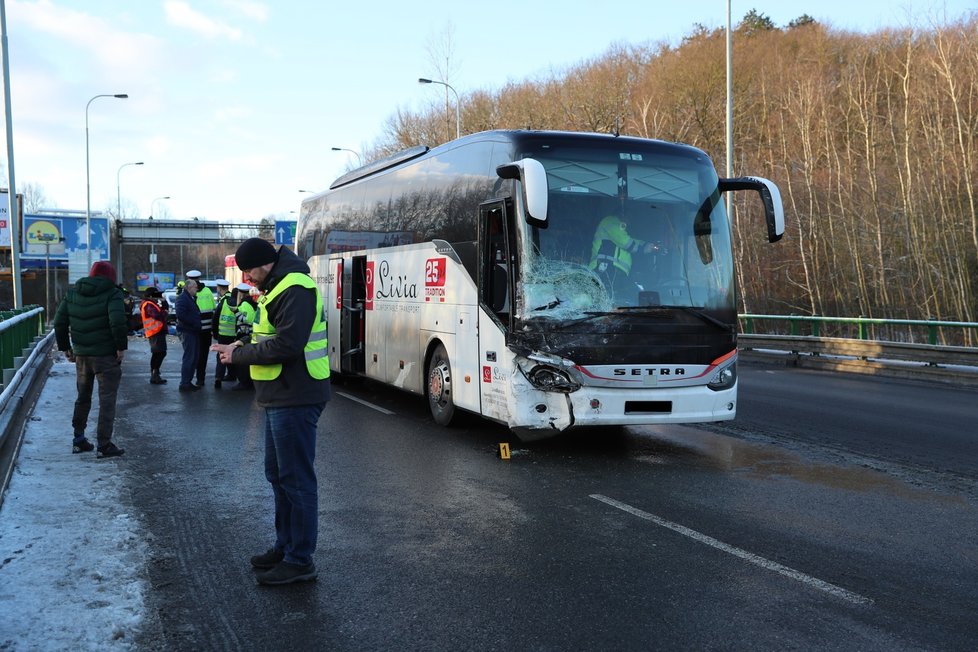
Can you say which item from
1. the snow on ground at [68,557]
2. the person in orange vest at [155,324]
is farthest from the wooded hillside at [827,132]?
the snow on ground at [68,557]

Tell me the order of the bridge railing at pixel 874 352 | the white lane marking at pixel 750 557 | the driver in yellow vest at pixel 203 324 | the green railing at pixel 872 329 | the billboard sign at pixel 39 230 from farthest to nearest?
the billboard sign at pixel 39 230
the green railing at pixel 872 329
the bridge railing at pixel 874 352
the driver in yellow vest at pixel 203 324
the white lane marking at pixel 750 557

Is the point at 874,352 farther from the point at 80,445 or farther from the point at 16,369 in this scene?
the point at 16,369

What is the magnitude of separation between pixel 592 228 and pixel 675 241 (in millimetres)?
888

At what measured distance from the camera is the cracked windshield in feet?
27.0

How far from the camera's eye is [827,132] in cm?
3712

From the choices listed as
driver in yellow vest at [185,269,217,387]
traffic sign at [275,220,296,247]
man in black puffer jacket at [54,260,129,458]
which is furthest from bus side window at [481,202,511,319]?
traffic sign at [275,220,296,247]

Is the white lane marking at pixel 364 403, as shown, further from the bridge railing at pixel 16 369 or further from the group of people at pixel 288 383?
the group of people at pixel 288 383

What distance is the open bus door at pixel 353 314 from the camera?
1364 centimetres

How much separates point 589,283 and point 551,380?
3.25 ft

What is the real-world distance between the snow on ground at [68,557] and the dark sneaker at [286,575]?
0.66 m

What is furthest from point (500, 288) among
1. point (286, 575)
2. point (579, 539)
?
point (286, 575)

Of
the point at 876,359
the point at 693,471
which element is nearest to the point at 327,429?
the point at 693,471

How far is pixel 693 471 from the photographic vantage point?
803 cm

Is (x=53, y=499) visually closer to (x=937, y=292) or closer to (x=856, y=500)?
(x=856, y=500)
